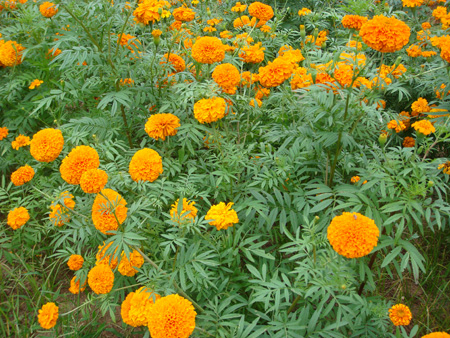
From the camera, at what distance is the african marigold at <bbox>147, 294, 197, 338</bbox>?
126cm

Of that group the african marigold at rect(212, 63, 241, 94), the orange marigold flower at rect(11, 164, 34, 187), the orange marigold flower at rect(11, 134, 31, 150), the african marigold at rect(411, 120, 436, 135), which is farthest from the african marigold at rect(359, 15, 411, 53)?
the orange marigold flower at rect(11, 134, 31, 150)

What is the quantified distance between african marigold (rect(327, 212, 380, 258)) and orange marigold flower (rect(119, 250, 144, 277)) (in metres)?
0.91

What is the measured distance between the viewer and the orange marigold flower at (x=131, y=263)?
1.66m

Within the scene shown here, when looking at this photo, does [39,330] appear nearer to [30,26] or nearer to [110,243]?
[110,243]

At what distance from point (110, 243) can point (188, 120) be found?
3.22ft

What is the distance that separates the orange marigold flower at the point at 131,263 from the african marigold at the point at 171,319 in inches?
14.8

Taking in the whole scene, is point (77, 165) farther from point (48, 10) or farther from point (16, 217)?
point (48, 10)

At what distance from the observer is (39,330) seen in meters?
2.21

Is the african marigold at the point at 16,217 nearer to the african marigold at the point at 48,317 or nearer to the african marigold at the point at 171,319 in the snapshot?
the african marigold at the point at 48,317

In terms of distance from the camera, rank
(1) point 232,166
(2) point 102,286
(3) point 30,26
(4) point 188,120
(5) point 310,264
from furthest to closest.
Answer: (3) point 30,26, (4) point 188,120, (1) point 232,166, (2) point 102,286, (5) point 310,264

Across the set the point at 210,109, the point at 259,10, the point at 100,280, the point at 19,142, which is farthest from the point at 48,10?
the point at 100,280

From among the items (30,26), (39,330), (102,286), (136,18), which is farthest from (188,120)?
→ (30,26)

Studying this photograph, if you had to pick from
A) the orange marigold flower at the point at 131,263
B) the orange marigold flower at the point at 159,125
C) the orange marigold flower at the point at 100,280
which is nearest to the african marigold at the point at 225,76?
the orange marigold flower at the point at 159,125

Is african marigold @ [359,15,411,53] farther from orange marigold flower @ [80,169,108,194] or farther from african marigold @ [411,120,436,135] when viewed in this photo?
orange marigold flower @ [80,169,108,194]
